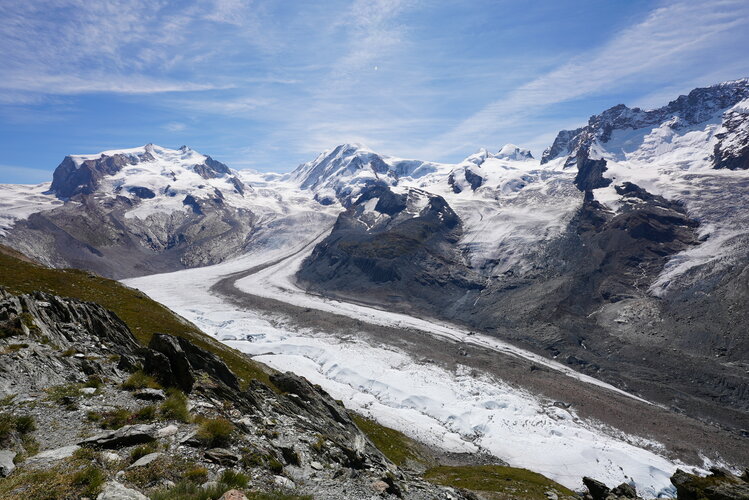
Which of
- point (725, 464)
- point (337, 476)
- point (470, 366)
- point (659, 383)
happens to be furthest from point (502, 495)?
point (659, 383)


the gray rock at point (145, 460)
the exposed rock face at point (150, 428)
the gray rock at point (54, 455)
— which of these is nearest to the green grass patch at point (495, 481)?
the exposed rock face at point (150, 428)

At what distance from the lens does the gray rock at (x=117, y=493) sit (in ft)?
29.9

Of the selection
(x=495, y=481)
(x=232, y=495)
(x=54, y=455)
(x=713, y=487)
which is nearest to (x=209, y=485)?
(x=232, y=495)

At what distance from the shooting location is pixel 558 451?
230ft

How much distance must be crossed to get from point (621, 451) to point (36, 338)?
82426 millimetres

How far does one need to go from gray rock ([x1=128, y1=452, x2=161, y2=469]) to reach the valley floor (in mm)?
64201

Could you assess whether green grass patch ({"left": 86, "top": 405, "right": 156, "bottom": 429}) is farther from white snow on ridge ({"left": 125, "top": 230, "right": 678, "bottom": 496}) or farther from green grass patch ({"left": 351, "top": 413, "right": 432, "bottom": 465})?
white snow on ridge ({"left": 125, "top": 230, "right": 678, "bottom": 496})

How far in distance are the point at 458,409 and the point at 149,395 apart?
76.6 m

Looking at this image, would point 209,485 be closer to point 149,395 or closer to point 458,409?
point 149,395

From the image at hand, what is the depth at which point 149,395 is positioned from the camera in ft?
55.0

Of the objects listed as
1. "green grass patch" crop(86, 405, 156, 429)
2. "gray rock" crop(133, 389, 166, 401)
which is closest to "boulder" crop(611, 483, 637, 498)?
"gray rock" crop(133, 389, 166, 401)

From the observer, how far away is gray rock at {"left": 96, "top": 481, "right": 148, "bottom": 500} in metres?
9.10

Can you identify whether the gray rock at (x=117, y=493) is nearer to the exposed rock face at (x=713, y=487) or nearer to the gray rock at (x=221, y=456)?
the gray rock at (x=221, y=456)

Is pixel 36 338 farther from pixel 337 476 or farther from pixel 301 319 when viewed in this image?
pixel 301 319
